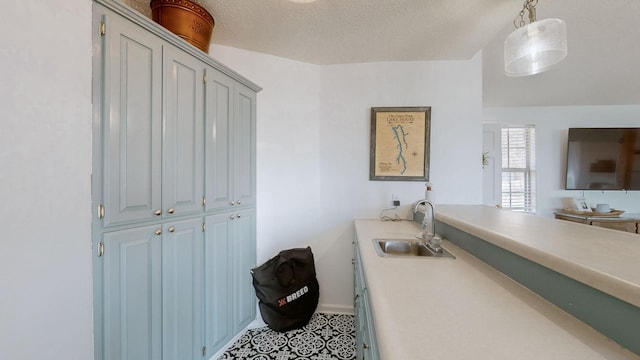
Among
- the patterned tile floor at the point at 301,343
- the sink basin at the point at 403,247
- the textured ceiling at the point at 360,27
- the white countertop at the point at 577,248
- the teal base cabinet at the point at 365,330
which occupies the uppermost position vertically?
the textured ceiling at the point at 360,27

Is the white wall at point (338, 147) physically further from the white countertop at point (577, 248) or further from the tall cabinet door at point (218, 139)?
the white countertop at point (577, 248)

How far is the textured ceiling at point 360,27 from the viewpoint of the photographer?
1529mm

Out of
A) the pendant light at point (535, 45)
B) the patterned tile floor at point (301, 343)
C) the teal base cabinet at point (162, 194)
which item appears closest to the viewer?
the teal base cabinet at point (162, 194)

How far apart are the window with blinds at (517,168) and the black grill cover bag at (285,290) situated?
3534 millimetres

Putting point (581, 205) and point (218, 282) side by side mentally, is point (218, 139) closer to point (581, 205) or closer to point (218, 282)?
point (218, 282)

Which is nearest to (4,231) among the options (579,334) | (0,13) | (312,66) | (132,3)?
(0,13)

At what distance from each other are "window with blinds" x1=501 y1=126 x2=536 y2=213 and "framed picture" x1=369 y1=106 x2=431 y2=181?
2.50 m

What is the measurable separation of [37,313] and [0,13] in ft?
3.16

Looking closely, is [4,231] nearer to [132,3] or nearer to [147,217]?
[147,217]

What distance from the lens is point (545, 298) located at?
2.52ft

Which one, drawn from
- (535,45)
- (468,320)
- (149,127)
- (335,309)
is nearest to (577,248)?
(468,320)

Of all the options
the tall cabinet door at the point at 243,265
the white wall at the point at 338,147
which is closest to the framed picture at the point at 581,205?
the white wall at the point at 338,147

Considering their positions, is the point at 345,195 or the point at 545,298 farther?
the point at 345,195

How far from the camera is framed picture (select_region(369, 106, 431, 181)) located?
2217 mm
